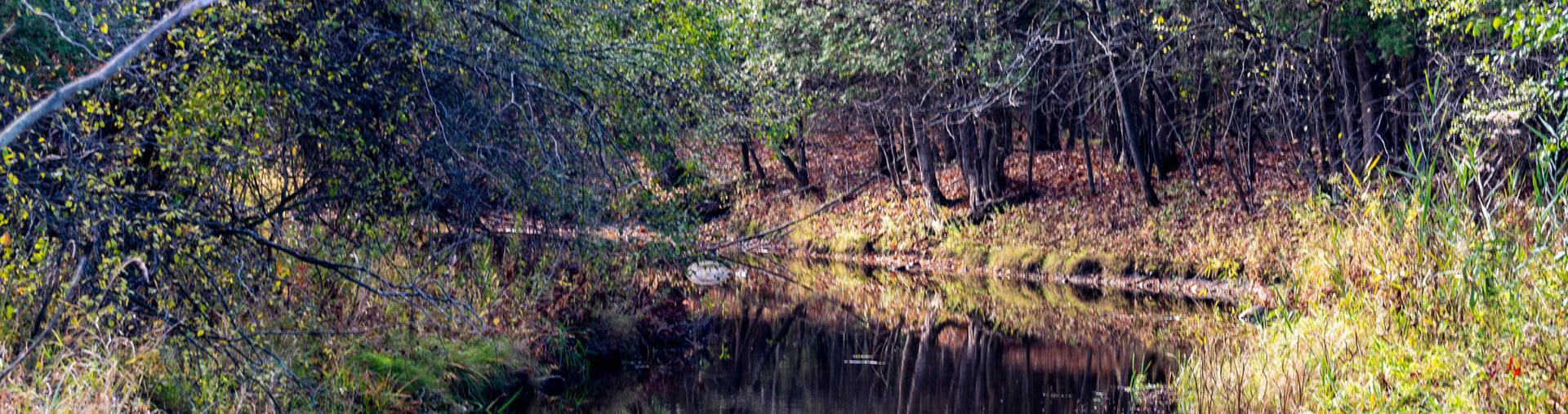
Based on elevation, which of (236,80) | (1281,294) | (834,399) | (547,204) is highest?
(236,80)

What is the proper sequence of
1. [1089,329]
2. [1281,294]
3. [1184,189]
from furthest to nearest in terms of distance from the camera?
[1184,189] < [1089,329] < [1281,294]

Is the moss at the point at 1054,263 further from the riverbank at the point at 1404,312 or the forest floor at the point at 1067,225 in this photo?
the riverbank at the point at 1404,312

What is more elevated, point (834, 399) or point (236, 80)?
point (236, 80)

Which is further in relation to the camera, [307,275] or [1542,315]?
[307,275]

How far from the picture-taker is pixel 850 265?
22703 mm

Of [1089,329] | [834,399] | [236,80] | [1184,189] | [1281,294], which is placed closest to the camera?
[236,80]

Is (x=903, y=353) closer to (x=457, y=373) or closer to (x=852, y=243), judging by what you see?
(x=457, y=373)

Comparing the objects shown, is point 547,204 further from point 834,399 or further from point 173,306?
point 834,399

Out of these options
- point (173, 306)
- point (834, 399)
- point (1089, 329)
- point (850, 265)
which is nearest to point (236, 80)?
point (173, 306)

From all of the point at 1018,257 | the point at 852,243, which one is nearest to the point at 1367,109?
the point at 1018,257

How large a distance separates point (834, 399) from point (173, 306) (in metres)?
5.68

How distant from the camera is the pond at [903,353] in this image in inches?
434

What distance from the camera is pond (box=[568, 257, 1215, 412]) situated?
11.0 meters

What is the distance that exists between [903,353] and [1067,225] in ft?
29.4
